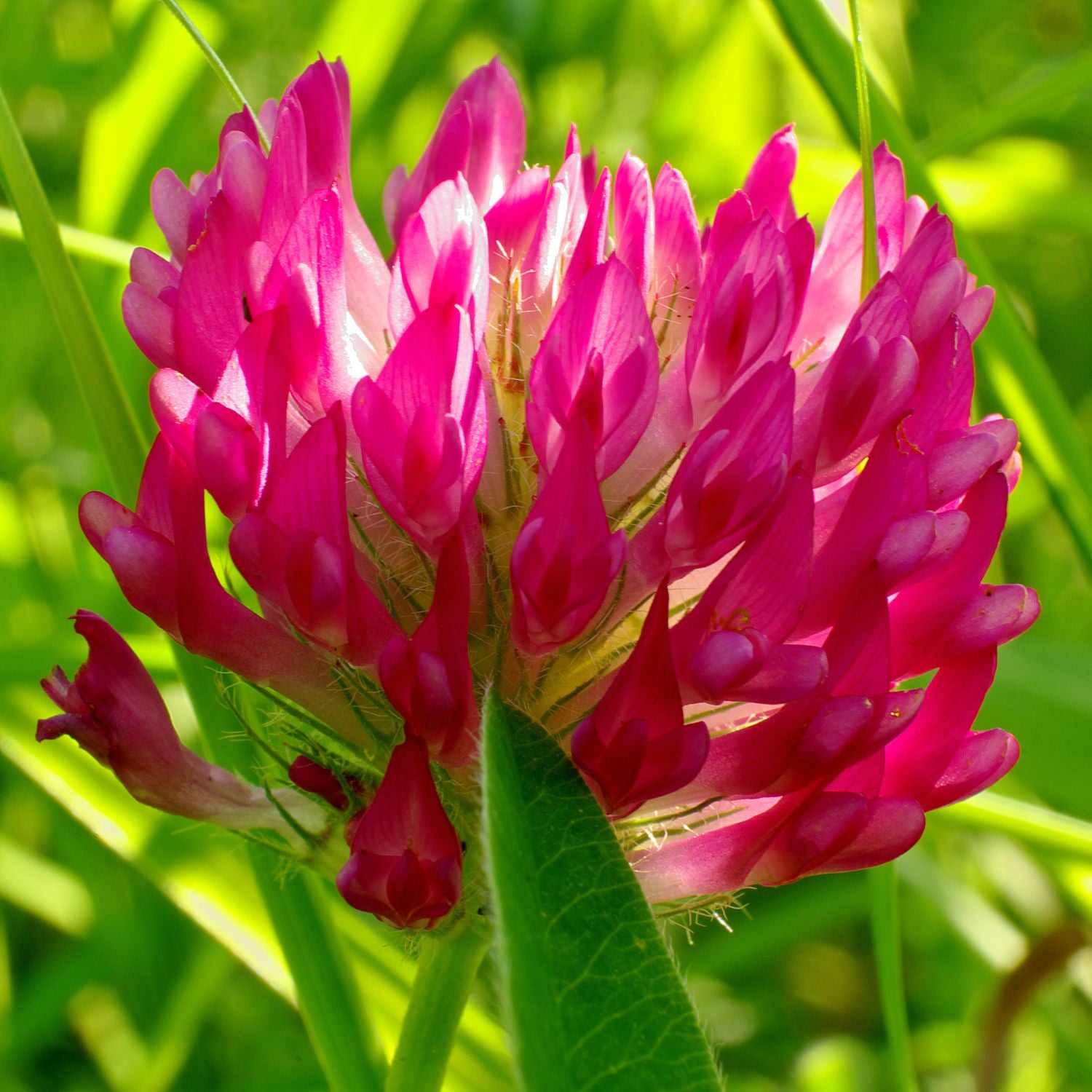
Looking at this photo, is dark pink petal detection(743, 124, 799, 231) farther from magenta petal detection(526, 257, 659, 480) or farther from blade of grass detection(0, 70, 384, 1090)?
blade of grass detection(0, 70, 384, 1090)

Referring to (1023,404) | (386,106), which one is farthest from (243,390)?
(386,106)

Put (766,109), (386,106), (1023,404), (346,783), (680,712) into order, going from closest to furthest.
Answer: (680,712)
(346,783)
(1023,404)
(386,106)
(766,109)

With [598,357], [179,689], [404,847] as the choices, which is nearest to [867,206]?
[598,357]

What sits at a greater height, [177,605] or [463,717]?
[177,605]

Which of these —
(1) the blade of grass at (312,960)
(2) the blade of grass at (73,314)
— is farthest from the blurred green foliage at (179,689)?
(2) the blade of grass at (73,314)

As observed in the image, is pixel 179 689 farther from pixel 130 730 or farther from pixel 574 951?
pixel 574 951

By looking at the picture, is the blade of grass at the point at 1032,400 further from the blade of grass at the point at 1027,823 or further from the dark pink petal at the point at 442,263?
the dark pink petal at the point at 442,263

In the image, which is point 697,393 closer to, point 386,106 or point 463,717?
point 463,717
